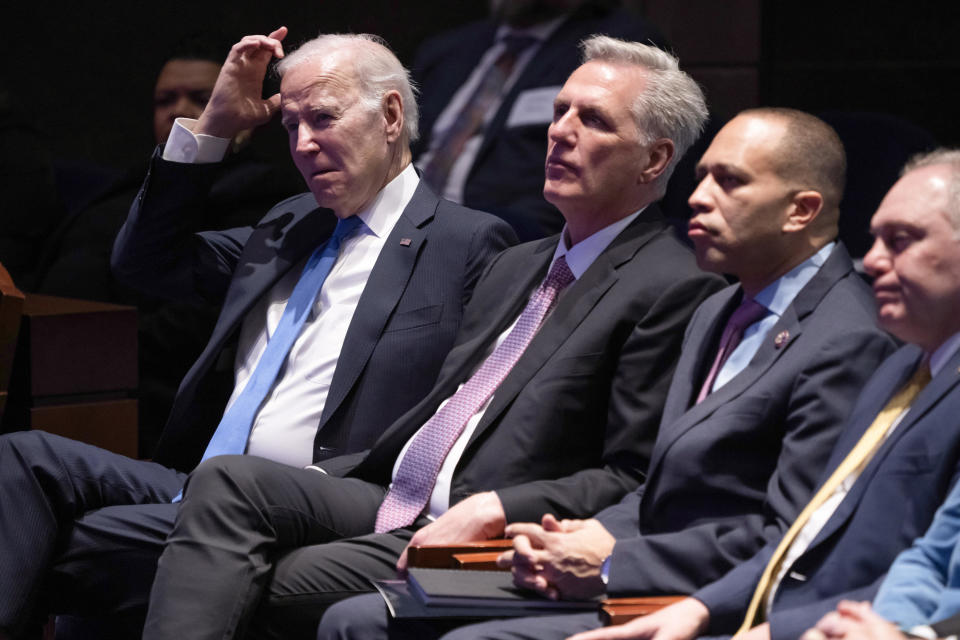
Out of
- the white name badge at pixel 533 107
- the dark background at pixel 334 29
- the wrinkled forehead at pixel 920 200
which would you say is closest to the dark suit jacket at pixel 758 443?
the wrinkled forehead at pixel 920 200

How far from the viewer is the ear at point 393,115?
2.72 metres

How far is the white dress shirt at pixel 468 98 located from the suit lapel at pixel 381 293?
95 cm

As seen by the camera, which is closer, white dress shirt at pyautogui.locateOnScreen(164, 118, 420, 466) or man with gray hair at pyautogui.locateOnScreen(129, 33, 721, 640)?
man with gray hair at pyautogui.locateOnScreen(129, 33, 721, 640)

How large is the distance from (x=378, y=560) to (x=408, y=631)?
0.23 meters

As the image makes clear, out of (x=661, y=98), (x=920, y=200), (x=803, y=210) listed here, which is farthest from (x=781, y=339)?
(x=661, y=98)

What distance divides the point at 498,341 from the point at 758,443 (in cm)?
66

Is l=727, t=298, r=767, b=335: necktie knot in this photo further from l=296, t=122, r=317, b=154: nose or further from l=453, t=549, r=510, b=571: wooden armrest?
l=296, t=122, r=317, b=154: nose

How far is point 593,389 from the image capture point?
7.26 ft

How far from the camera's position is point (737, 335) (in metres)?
2.00

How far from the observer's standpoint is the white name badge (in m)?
3.49

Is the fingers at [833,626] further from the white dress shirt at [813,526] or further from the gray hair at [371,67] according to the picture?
the gray hair at [371,67]

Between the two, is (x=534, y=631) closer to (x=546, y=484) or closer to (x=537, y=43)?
(x=546, y=484)

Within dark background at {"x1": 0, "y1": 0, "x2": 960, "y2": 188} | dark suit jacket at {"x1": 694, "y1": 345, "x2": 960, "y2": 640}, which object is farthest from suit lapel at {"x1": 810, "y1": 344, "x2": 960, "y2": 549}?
dark background at {"x1": 0, "y1": 0, "x2": 960, "y2": 188}

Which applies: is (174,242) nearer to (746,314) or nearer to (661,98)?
(661,98)
